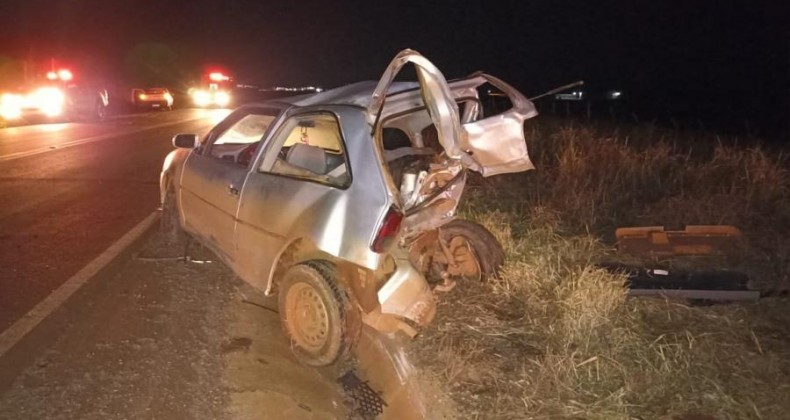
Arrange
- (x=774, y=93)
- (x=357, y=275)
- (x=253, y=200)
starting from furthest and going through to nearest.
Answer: (x=774, y=93) < (x=253, y=200) < (x=357, y=275)

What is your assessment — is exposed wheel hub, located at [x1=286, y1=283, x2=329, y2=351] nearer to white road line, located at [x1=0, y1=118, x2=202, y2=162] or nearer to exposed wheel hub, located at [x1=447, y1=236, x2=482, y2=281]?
exposed wheel hub, located at [x1=447, y1=236, x2=482, y2=281]

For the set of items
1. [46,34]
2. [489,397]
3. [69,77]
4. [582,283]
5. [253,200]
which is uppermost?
[46,34]

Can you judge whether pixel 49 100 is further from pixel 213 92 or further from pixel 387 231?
pixel 387 231

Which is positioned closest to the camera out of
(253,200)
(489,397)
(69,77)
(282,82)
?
(489,397)

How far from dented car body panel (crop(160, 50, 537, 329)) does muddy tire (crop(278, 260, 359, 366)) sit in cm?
14

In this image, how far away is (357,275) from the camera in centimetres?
431

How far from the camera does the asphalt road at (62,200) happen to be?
5.84 meters

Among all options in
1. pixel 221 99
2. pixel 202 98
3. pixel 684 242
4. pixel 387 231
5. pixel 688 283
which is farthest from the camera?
pixel 202 98

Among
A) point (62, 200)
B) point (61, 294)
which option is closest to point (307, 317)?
point (61, 294)

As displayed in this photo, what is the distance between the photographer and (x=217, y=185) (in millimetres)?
5305

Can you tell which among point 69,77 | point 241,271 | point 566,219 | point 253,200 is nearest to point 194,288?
point 241,271

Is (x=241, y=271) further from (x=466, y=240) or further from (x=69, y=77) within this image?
(x=69, y=77)

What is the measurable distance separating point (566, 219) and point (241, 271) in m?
3.97

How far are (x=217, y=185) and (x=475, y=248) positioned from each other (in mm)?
2083
